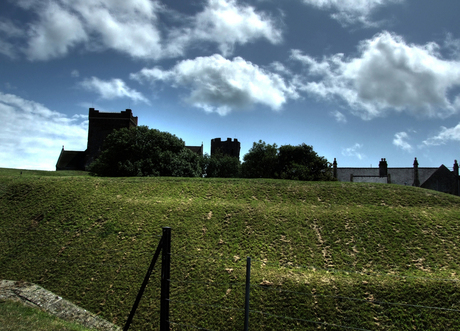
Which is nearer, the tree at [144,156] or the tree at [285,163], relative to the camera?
the tree at [144,156]

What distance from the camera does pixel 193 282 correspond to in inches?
391

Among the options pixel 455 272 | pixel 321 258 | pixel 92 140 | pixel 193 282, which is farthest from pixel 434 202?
pixel 92 140

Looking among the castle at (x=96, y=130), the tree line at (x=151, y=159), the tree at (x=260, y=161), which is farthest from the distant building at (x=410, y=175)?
the castle at (x=96, y=130)

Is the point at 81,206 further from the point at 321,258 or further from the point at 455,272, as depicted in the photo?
the point at 455,272

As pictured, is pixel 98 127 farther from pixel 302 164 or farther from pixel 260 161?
pixel 302 164

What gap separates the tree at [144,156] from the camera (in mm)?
32094

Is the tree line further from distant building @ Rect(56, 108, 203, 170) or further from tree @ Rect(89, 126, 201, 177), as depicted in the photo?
distant building @ Rect(56, 108, 203, 170)

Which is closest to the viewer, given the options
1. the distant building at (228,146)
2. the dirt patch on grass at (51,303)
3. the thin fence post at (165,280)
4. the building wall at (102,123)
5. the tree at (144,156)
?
the thin fence post at (165,280)

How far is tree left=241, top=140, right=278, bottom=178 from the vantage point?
50.7 metres

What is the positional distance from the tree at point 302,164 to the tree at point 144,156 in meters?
16.1

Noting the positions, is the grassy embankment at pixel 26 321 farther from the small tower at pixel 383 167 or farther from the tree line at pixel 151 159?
the small tower at pixel 383 167

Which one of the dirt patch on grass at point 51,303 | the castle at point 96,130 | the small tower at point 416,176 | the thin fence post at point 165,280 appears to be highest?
the castle at point 96,130

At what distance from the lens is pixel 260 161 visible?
5384cm

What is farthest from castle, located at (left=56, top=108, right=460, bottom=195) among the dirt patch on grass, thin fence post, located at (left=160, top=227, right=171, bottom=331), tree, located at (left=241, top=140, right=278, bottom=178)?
thin fence post, located at (left=160, top=227, right=171, bottom=331)
